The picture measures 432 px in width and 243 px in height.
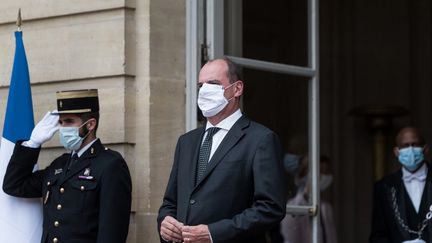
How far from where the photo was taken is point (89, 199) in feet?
21.5

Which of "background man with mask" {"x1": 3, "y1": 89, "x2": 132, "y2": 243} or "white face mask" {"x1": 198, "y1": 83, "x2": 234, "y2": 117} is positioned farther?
"background man with mask" {"x1": 3, "y1": 89, "x2": 132, "y2": 243}

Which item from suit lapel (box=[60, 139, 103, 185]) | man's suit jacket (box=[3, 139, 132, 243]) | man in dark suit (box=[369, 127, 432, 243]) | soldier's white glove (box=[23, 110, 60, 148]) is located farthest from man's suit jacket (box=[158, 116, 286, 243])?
man in dark suit (box=[369, 127, 432, 243])

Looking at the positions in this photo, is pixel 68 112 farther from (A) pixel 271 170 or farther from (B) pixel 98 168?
(A) pixel 271 170

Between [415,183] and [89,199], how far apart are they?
2414mm

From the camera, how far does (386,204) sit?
8.10 metres

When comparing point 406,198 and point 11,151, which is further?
point 406,198

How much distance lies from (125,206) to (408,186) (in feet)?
7.45

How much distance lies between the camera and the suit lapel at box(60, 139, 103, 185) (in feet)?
21.9

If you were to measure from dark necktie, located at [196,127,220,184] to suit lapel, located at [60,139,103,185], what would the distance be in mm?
873

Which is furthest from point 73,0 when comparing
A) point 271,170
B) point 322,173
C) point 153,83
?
point 322,173

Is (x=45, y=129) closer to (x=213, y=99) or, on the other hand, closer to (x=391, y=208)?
(x=213, y=99)

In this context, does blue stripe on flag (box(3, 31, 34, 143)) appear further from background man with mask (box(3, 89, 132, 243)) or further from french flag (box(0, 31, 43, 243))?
background man with mask (box(3, 89, 132, 243))

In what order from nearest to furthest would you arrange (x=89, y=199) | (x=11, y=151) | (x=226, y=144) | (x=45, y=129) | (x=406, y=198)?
1. (x=226, y=144)
2. (x=89, y=199)
3. (x=45, y=129)
4. (x=11, y=151)
5. (x=406, y=198)

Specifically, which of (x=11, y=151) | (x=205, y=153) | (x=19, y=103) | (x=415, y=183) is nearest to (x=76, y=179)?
(x=11, y=151)
